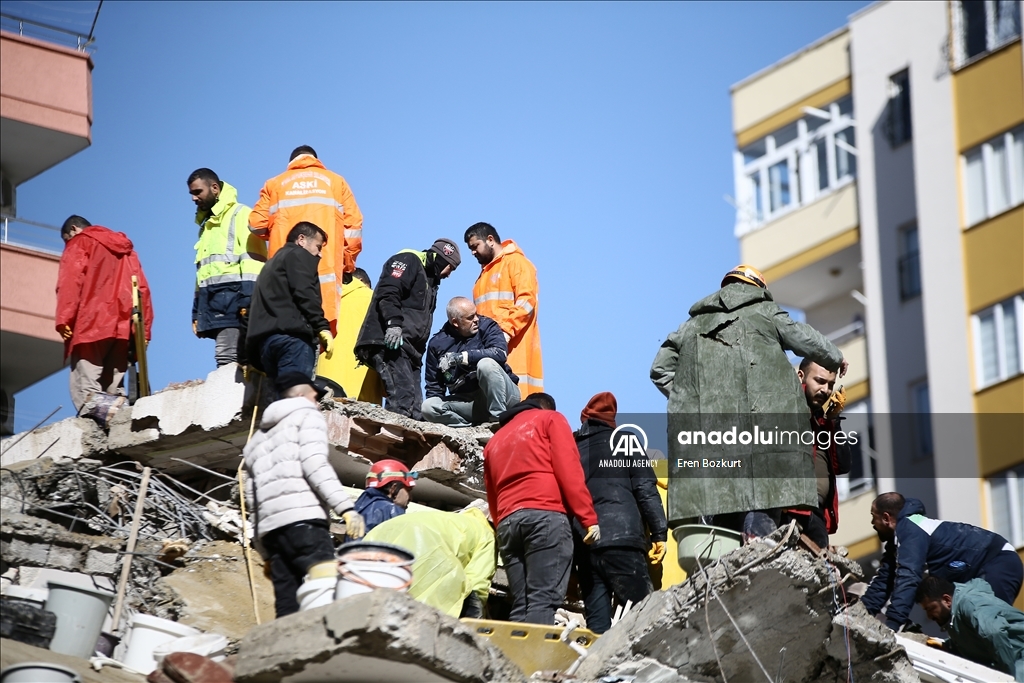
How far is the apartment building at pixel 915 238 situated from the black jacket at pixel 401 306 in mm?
14403

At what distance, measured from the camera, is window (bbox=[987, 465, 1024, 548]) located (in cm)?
2538

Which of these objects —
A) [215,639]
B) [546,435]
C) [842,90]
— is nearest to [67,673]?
[215,639]

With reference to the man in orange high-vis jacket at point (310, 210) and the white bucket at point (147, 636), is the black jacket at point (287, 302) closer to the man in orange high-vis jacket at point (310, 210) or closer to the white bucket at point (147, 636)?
the man in orange high-vis jacket at point (310, 210)

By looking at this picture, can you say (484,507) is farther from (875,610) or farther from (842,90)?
(842,90)

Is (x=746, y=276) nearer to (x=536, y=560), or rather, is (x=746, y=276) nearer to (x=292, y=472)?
(x=536, y=560)

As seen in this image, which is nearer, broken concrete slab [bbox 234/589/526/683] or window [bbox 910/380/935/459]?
broken concrete slab [bbox 234/589/526/683]

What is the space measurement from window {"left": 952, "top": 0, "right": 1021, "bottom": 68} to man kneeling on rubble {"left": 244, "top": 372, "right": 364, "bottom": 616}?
69.2ft

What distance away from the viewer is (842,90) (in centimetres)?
3164

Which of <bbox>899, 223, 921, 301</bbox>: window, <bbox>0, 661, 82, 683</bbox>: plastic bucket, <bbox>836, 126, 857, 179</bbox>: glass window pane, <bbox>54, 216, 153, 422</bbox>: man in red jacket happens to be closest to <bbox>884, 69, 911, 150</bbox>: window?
<bbox>836, 126, 857, 179</bbox>: glass window pane

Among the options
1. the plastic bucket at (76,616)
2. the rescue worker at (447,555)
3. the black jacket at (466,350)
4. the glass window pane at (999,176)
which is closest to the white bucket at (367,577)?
the rescue worker at (447,555)

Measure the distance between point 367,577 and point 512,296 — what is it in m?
6.12

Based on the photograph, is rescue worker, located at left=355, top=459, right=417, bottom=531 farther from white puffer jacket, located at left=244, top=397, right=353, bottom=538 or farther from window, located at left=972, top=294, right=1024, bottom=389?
window, located at left=972, top=294, right=1024, bottom=389

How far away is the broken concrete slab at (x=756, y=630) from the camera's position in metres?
9.67

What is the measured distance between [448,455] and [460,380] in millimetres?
724
